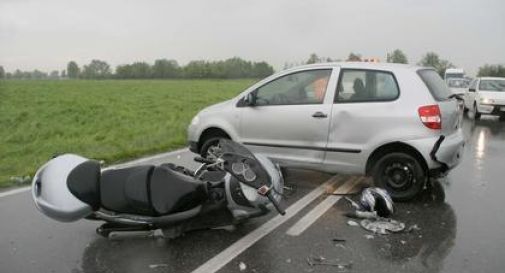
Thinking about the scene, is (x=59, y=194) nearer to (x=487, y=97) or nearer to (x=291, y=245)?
(x=291, y=245)

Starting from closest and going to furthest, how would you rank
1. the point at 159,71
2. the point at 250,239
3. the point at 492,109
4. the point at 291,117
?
the point at 250,239
the point at 291,117
the point at 492,109
the point at 159,71

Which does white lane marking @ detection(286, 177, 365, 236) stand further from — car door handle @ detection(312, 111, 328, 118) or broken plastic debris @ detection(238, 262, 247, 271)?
car door handle @ detection(312, 111, 328, 118)

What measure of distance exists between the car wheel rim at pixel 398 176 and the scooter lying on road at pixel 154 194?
208 cm

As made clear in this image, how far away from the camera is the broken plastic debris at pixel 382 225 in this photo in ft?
16.9

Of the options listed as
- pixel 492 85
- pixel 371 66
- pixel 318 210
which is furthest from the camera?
pixel 492 85

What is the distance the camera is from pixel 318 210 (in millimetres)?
5848

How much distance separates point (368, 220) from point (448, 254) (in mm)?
1060

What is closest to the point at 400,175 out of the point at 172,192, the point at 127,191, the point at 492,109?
the point at 172,192

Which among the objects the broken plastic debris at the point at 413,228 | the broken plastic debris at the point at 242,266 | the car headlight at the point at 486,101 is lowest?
the broken plastic debris at the point at 242,266

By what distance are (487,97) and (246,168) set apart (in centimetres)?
1525

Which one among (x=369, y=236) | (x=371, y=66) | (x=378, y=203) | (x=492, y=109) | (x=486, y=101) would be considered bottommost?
(x=369, y=236)

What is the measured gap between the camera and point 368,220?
5.48 meters

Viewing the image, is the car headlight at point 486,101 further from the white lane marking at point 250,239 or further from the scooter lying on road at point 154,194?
the scooter lying on road at point 154,194

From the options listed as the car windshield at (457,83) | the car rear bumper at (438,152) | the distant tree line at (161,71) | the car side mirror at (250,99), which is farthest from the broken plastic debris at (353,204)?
the distant tree line at (161,71)
